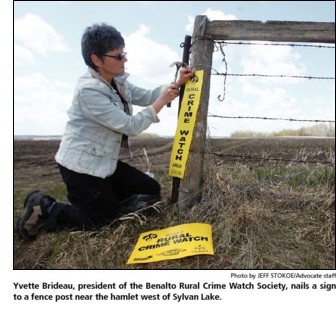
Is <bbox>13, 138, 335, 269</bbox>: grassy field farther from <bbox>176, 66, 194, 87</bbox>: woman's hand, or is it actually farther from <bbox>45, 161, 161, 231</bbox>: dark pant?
<bbox>176, 66, 194, 87</bbox>: woman's hand

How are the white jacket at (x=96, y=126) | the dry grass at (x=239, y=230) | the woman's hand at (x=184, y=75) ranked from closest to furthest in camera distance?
the dry grass at (x=239, y=230) < the white jacket at (x=96, y=126) < the woman's hand at (x=184, y=75)

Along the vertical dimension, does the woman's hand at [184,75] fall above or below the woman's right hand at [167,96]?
above

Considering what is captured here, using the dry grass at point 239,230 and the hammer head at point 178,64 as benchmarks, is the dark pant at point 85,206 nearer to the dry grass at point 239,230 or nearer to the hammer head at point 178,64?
the dry grass at point 239,230

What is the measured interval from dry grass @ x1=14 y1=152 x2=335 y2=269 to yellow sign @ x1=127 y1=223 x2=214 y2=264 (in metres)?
0.05

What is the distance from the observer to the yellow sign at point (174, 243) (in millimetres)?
2674

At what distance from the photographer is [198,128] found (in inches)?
123

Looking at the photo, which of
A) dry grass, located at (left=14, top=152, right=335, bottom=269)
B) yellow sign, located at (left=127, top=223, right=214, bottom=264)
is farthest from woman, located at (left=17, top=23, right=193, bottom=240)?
yellow sign, located at (left=127, top=223, right=214, bottom=264)

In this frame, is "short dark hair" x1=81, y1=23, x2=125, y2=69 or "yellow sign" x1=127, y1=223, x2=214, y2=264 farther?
"short dark hair" x1=81, y1=23, x2=125, y2=69

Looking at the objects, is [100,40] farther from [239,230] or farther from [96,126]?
[239,230]

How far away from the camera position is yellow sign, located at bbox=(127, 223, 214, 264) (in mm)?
2674

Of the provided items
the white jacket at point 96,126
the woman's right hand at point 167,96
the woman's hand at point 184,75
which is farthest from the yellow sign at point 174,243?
the woman's hand at point 184,75

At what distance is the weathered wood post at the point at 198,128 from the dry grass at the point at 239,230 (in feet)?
0.26

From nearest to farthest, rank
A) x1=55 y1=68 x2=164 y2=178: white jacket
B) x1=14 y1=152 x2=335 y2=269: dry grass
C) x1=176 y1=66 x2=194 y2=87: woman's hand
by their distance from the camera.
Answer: x1=14 y1=152 x2=335 y2=269: dry grass → x1=55 y1=68 x2=164 y2=178: white jacket → x1=176 y1=66 x2=194 y2=87: woman's hand
